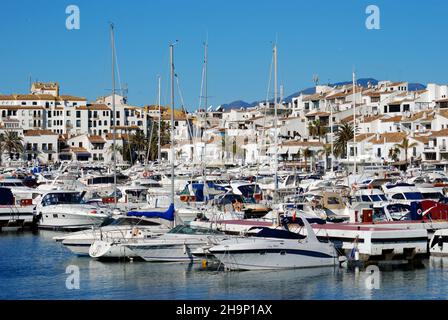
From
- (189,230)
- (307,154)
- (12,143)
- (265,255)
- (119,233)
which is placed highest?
(12,143)

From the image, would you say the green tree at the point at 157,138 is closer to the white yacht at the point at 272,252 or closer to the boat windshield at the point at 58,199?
the boat windshield at the point at 58,199

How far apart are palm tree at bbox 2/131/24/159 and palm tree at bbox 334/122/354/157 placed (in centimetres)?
4550

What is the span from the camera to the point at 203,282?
88.9 ft

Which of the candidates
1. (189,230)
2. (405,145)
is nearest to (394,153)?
(405,145)

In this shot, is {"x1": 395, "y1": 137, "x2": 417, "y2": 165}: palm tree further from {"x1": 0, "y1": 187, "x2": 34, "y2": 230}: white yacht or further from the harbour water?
the harbour water

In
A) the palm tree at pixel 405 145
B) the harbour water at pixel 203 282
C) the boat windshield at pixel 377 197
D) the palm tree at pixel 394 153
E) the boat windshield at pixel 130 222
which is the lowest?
Result: the harbour water at pixel 203 282

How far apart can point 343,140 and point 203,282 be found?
64.4 metres

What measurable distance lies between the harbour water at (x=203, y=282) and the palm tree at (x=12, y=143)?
290 feet

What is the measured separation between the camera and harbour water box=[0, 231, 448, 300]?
2536 cm

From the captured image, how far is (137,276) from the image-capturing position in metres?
28.4

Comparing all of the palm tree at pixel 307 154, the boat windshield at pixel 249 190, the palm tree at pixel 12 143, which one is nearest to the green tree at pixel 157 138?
Answer: the palm tree at pixel 12 143

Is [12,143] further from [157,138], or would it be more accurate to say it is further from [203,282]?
[203,282]

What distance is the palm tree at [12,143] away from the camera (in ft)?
386

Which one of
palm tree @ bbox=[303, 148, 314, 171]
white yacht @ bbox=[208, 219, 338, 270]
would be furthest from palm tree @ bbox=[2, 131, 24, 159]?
white yacht @ bbox=[208, 219, 338, 270]
